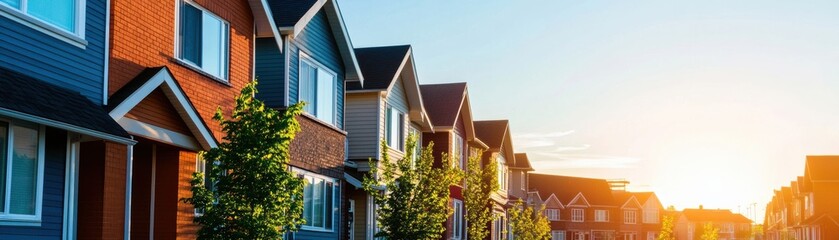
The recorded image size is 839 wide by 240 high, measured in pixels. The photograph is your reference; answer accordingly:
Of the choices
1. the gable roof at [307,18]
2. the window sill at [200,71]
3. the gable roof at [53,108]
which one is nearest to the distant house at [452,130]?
the gable roof at [307,18]

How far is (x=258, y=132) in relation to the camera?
18203 millimetres

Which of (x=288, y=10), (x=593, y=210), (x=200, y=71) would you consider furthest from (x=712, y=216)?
(x=200, y=71)

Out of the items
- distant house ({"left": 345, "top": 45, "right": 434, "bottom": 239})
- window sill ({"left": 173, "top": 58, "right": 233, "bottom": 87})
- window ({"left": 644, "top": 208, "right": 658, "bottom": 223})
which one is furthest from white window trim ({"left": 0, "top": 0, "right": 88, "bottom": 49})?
window ({"left": 644, "top": 208, "right": 658, "bottom": 223})

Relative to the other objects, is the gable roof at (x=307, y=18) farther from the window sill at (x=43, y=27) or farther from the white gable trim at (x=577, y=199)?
the white gable trim at (x=577, y=199)

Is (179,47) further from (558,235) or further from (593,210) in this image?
(593,210)

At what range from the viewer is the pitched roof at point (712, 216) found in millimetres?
157750

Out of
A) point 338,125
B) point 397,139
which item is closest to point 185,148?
Result: point 338,125

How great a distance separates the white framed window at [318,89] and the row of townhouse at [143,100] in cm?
5

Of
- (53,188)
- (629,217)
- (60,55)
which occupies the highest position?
(60,55)

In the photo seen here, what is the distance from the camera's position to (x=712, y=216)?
158875 mm

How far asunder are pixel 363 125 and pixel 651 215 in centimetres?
9519

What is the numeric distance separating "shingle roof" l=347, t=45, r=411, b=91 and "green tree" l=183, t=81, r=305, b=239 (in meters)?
15.6

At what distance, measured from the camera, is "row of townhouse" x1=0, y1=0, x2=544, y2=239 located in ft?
49.9

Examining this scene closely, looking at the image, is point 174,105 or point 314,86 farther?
point 314,86
